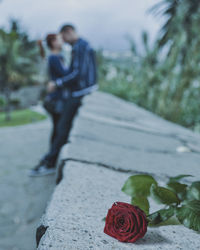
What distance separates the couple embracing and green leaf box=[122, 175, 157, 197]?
1823mm

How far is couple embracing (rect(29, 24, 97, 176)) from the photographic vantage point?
2.35 meters

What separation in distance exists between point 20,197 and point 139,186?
6.02 ft

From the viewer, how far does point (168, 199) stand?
24.1 inches

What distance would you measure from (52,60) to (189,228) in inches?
87.4

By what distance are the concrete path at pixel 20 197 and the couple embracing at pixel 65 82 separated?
0.68ft

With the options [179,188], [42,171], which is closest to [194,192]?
[179,188]

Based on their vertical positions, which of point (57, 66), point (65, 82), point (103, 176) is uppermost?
point (57, 66)

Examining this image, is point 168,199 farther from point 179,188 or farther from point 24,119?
point 24,119

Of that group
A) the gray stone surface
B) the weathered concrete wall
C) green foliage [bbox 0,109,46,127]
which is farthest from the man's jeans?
green foliage [bbox 0,109,46,127]

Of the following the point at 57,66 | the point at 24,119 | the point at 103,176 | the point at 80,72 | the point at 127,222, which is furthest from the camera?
the point at 24,119

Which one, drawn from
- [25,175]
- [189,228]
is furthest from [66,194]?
[25,175]

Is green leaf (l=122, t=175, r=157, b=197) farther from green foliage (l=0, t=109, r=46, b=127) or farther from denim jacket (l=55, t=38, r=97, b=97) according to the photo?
green foliage (l=0, t=109, r=46, b=127)

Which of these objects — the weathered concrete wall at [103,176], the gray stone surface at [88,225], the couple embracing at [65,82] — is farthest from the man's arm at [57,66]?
the gray stone surface at [88,225]

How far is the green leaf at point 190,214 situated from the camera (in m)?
0.55
